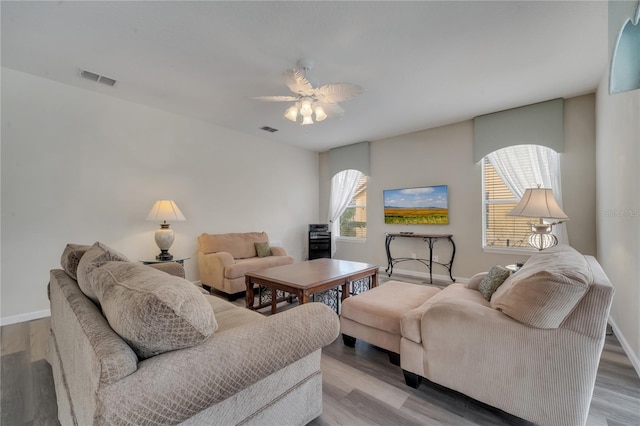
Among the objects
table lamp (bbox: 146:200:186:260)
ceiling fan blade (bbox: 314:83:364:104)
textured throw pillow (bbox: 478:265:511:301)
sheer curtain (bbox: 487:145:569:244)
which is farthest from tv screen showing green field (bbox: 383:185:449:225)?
table lamp (bbox: 146:200:186:260)

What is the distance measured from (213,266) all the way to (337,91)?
2716 mm

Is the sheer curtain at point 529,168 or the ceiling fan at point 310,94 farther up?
the ceiling fan at point 310,94

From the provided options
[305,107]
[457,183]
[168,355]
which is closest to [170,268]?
[168,355]

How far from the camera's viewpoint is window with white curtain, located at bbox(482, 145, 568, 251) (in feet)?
11.9

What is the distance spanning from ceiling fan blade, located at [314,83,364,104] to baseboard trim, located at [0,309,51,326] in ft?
12.2

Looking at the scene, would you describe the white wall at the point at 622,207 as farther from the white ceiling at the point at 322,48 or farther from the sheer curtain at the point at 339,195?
the sheer curtain at the point at 339,195

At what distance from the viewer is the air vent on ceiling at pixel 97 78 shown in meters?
2.83

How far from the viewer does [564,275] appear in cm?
120

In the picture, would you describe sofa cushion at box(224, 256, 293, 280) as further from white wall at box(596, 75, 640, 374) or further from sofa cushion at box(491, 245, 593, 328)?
white wall at box(596, 75, 640, 374)

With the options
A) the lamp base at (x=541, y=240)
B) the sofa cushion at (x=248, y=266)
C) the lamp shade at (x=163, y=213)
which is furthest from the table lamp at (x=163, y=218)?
the lamp base at (x=541, y=240)

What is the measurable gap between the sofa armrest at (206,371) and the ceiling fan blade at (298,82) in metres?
1.88

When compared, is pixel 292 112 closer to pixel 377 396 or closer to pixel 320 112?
pixel 320 112

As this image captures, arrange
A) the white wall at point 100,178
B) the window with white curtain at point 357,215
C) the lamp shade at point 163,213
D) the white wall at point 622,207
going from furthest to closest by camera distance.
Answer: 1. the window with white curtain at point 357,215
2. the lamp shade at point 163,213
3. the white wall at point 100,178
4. the white wall at point 622,207

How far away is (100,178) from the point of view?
10.9ft
